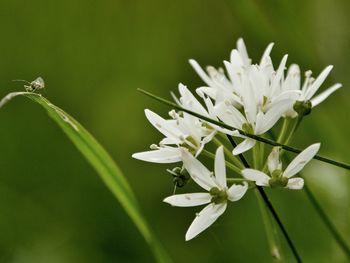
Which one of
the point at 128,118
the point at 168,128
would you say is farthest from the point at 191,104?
the point at 128,118

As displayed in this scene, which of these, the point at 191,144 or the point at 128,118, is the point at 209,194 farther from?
the point at 128,118

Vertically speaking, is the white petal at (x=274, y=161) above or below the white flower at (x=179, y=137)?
below

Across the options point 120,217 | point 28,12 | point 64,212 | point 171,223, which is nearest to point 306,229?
point 171,223

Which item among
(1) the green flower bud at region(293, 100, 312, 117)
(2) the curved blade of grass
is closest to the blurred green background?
(2) the curved blade of grass

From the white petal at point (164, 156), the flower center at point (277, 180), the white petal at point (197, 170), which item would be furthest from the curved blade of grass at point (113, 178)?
the flower center at point (277, 180)

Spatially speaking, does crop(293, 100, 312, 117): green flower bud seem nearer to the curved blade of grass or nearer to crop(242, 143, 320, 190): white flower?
crop(242, 143, 320, 190): white flower

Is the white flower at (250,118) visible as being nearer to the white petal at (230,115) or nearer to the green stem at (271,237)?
the white petal at (230,115)
